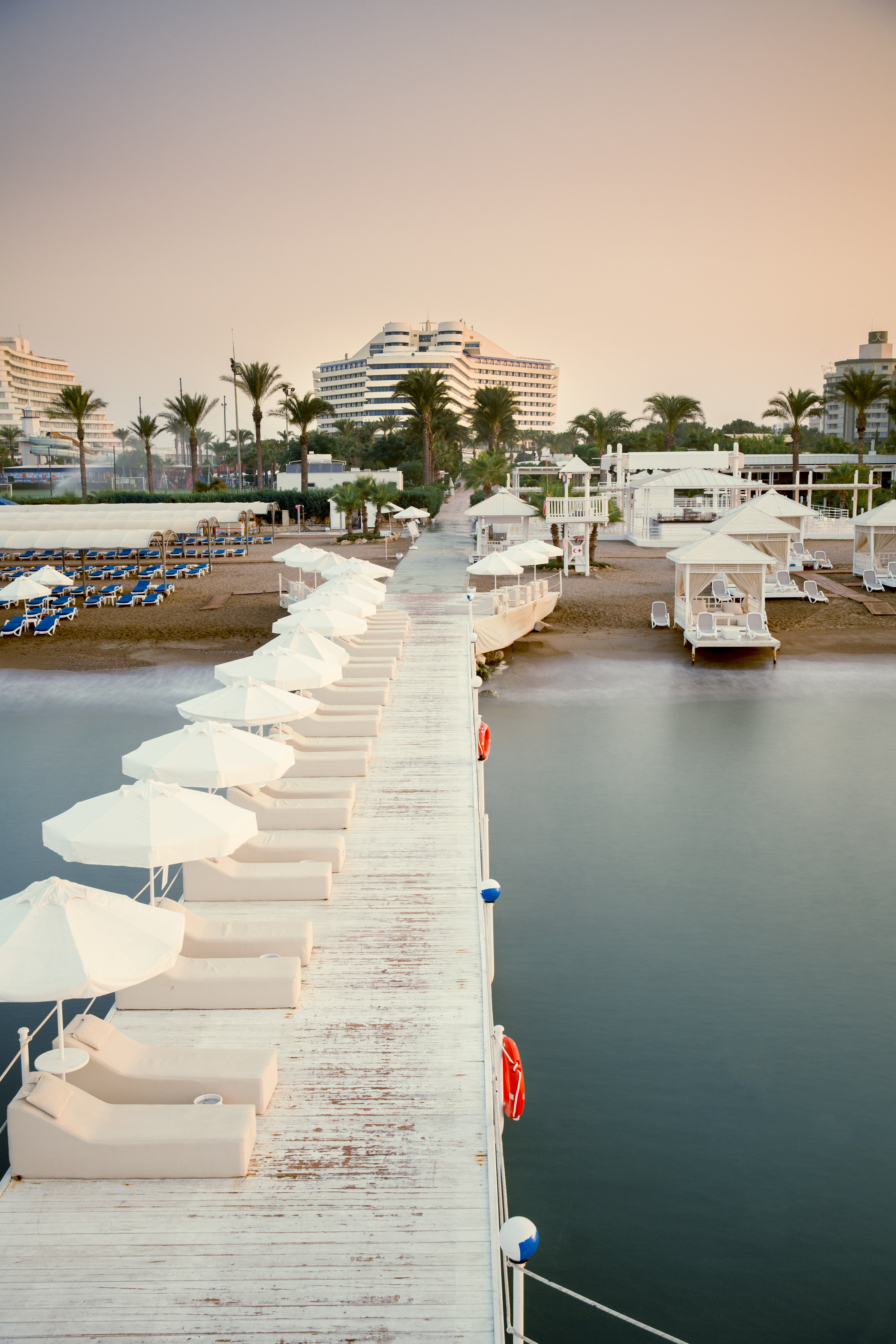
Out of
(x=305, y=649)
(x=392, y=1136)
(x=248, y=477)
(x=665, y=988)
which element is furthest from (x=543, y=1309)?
(x=248, y=477)

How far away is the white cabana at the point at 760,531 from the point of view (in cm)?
3394

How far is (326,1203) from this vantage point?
5.77 meters

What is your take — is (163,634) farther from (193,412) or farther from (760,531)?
(193,412)

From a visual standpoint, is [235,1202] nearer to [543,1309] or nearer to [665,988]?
[543,1309]

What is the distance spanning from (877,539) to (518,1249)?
36734 millimetres

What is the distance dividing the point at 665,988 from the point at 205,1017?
527 cm

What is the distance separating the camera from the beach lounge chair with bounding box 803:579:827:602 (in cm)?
3416

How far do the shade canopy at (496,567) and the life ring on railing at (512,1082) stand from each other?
2169cm

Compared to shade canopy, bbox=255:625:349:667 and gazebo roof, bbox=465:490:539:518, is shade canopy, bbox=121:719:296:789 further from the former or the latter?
gazebo roof, bbox=465:490:539:518

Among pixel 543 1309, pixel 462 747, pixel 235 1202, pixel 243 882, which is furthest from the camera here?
pixel 462 747

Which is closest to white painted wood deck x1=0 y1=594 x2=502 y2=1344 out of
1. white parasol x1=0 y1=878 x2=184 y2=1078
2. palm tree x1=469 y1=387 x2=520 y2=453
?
white parasol x1=0 y1=878 x2=184 y2=1078

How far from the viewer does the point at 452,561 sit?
128 feet

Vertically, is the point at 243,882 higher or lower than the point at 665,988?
higher

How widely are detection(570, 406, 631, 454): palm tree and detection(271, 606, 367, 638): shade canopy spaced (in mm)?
69419
